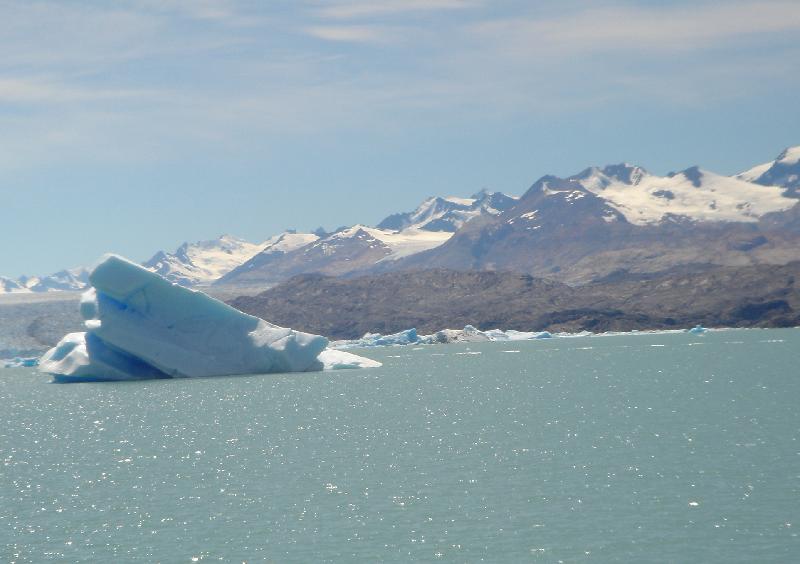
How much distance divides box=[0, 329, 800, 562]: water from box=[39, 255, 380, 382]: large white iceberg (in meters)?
8.45

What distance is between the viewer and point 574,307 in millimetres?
177875

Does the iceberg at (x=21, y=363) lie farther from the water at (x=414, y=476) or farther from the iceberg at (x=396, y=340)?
the water at (x=414, y=476)

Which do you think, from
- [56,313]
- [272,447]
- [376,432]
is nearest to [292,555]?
[272,447]

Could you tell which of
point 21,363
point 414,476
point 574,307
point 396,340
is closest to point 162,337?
point 414,476

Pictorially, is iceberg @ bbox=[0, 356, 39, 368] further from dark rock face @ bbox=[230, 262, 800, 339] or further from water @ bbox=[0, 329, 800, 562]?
water @ bbox=[0, 329, 800, 562]

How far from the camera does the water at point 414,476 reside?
2227 centimetres

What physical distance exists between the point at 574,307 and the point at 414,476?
15076cm

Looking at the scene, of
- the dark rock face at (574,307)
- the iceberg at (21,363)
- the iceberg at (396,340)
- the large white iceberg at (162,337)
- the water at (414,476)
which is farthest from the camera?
the dark rock face at (574,307)

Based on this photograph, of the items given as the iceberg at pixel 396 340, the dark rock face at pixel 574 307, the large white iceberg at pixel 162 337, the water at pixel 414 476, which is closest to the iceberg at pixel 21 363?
the iceberg at pixel 396 340

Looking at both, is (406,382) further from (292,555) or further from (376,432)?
(292,555)

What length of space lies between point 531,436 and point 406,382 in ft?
102

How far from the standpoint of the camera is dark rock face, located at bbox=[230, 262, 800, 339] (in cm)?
16400

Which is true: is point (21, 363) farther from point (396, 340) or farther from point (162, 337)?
point (162, 337)

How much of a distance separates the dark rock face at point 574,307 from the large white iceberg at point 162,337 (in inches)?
3949
